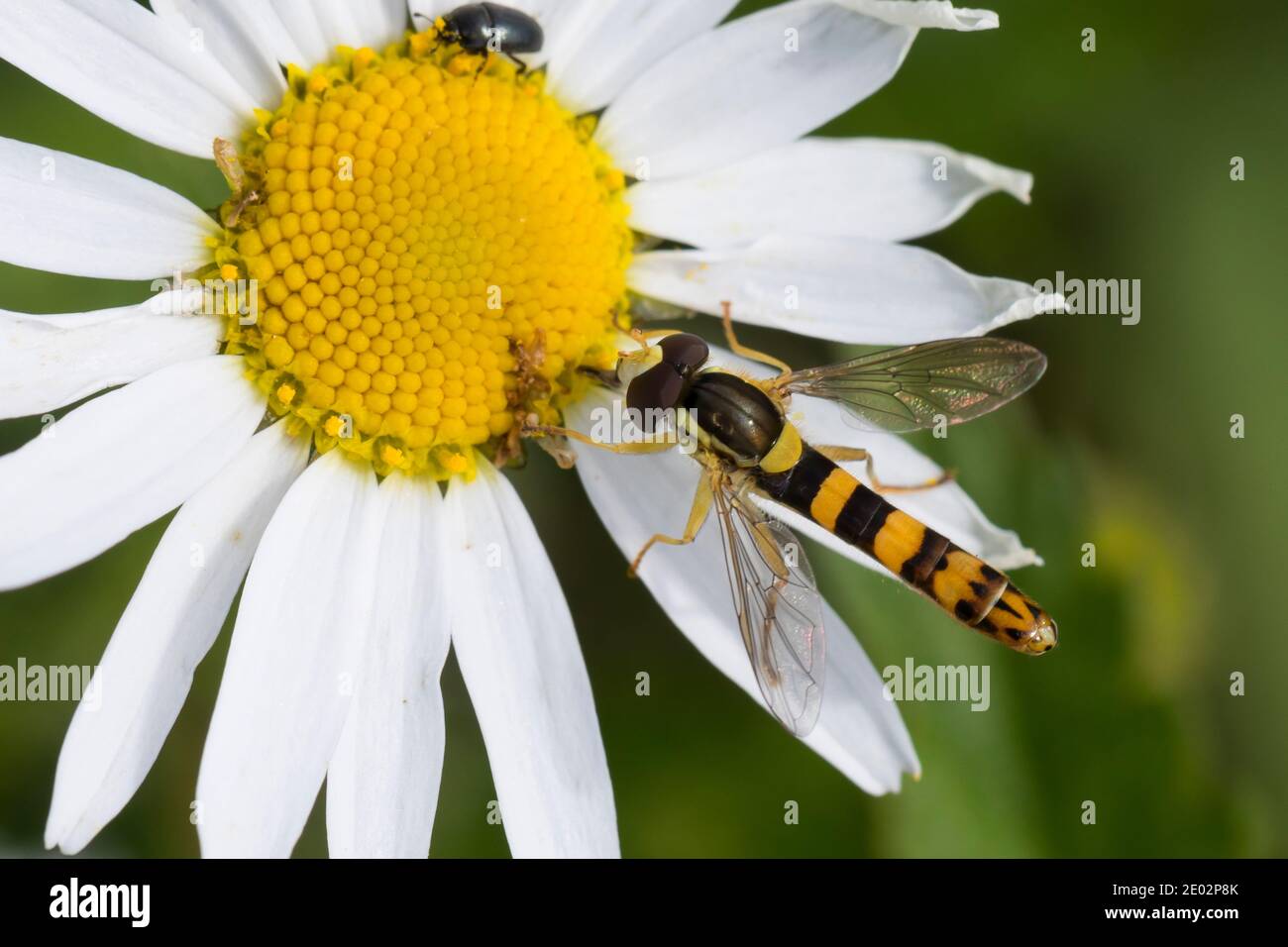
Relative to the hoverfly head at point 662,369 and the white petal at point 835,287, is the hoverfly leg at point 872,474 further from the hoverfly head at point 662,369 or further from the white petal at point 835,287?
the hoverfly head at point 662,369

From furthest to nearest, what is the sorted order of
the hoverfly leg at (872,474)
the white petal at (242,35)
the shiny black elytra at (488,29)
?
the hoverfly leg at (872,474) → the shiny black elytra at (488,29) → the white petal at (242,35)

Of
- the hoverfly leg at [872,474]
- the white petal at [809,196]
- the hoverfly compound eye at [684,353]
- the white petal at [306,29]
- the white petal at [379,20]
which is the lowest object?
the hoverfly leg at [872,474]

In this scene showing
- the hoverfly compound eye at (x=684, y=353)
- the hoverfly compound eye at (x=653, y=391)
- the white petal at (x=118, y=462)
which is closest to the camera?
the white petal at (x=118, y=462)

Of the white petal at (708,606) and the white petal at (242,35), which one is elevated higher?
the white petal at (242,35)

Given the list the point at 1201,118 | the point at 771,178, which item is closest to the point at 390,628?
the point at 771,178

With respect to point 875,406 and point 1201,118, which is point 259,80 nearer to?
point 875,406

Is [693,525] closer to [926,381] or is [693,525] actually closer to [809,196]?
[926,381]

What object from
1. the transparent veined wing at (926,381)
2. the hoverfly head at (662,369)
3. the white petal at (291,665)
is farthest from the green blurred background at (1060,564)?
the white petal at (291,665)

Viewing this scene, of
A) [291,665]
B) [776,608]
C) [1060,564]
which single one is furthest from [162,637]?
[1060,564]
